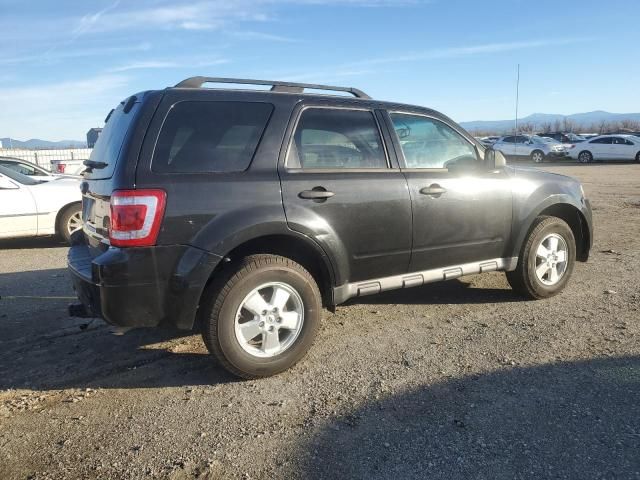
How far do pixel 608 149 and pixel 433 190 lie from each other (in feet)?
93.1

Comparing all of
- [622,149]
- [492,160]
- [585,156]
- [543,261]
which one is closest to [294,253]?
[492,160]

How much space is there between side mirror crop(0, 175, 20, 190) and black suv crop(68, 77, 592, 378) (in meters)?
4.59

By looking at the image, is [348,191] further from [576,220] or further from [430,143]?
[576,220]

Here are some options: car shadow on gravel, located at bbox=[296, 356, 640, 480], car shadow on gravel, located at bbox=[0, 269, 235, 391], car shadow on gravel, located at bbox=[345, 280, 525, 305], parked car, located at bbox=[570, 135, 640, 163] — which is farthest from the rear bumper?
parked car, located at bbox=[570, 135, 640, 163]

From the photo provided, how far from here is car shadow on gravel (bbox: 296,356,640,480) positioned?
261 centimetres

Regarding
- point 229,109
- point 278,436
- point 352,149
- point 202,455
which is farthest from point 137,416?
point 352,149

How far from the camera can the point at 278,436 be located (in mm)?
2961

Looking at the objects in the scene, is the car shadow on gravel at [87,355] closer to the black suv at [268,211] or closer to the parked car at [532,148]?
the black suv at [268,211]

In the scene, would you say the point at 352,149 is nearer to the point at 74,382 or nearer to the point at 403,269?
the point at 403,269

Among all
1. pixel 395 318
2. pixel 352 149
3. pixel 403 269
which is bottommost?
pixel 395 318

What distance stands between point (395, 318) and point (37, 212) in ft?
19.5

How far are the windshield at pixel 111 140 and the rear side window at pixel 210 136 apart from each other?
0.91ft

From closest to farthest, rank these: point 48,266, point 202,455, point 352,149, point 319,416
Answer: point 202,455, point 319,416, point 352,149, point 48,266

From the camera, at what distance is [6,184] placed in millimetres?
7945
